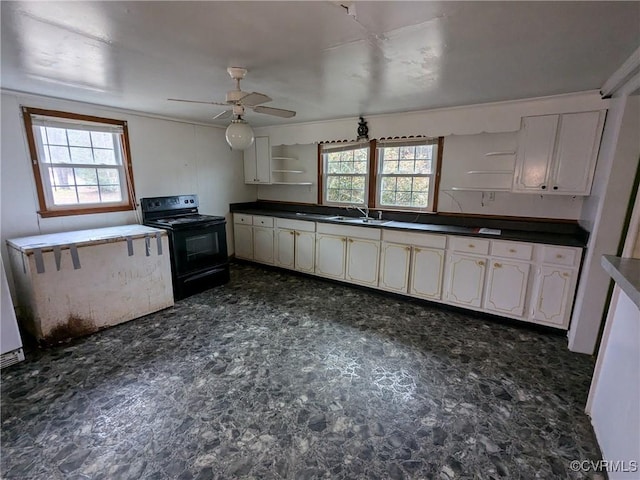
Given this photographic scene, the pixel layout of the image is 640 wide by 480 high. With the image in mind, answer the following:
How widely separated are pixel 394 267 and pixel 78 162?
377 cm

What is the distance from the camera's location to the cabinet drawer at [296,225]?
423 cm

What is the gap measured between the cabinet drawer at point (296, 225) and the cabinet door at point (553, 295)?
103 inches

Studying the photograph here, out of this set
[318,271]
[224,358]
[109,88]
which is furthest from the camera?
[318,271]

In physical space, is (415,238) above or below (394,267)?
above

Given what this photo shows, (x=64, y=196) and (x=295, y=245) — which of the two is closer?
(x=64, y=196)

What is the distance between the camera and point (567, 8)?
Result: 135 cm

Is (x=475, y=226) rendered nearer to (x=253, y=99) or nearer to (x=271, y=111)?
(x=271, y=111)

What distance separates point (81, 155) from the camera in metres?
3.34

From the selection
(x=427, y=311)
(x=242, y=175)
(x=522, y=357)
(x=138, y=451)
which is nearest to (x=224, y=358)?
(x=138, y=451)

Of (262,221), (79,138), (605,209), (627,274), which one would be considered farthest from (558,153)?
(79,138)

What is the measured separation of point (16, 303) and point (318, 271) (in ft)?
10.6

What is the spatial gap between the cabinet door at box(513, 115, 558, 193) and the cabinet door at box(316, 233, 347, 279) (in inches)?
81.5

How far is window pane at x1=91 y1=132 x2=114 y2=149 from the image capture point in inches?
135

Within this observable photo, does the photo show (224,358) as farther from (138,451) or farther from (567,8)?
(567,8)
